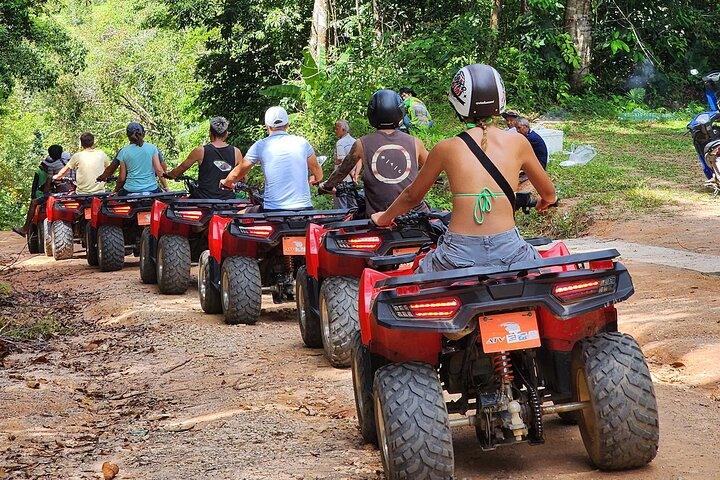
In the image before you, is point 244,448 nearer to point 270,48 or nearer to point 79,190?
point 79,190

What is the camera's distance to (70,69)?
1486 inches

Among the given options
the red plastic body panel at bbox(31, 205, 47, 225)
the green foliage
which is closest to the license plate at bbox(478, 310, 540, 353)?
the red plastic body panel at bbox(31, 205, 47, 225)

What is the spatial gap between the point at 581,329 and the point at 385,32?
22.7 m

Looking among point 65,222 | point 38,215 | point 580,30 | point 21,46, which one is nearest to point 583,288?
point 65,222

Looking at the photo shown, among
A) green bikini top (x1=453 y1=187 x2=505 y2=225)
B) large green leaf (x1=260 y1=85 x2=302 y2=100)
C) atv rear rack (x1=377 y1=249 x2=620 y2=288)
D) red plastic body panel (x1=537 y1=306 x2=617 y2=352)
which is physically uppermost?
large green leaf (x1=260 y1=85 x2=302 y2=100)

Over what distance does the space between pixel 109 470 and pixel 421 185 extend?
7.04ft

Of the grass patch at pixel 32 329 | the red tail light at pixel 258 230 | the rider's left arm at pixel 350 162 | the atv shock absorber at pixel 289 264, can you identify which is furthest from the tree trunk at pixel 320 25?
the rider's left arm at pixel 350 162

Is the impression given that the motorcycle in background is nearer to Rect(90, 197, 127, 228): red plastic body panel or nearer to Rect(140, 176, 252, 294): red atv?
Rect(140, 176, 252, 294): red atv

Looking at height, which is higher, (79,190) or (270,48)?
(270,48)

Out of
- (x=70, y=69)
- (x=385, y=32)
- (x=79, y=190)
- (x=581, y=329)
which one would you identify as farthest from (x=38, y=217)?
(x=70, y=69)

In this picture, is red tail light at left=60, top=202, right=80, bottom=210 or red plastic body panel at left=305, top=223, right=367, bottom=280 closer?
red plastic body panel at left=305, top=223, right=367, bottom=280

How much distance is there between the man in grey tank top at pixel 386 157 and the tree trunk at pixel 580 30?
62.5ft

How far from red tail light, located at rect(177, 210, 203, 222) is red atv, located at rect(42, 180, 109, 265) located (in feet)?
17.1

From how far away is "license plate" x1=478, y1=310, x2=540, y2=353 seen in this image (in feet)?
16.4
